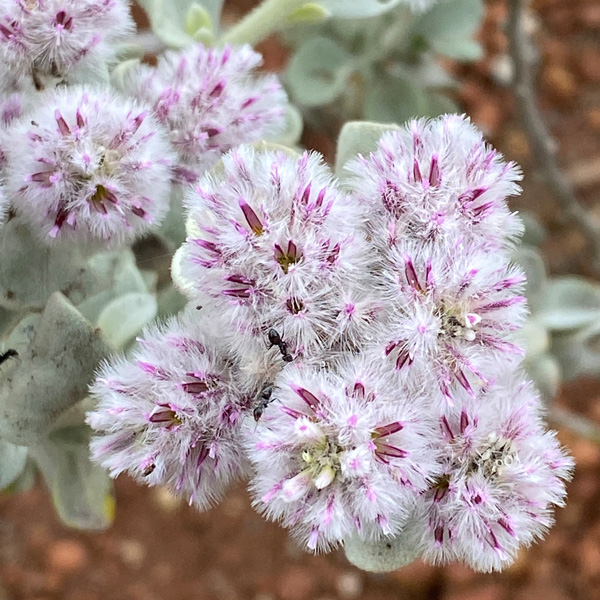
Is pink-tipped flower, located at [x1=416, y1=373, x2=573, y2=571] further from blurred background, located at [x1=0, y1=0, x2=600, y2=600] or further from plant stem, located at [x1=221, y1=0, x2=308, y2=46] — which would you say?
blurred background, located at [x1=0, y1=0, x2=600, y2=600]

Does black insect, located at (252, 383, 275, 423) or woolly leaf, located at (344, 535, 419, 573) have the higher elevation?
black insect, located at (252, 383, 275, 423)

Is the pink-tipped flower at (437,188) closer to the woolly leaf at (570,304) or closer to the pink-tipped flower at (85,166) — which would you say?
the pink-tipped flower at (85,166)

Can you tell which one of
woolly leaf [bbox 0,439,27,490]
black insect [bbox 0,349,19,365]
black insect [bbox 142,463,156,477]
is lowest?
woolly leaf [bbox 0,439,27,490]

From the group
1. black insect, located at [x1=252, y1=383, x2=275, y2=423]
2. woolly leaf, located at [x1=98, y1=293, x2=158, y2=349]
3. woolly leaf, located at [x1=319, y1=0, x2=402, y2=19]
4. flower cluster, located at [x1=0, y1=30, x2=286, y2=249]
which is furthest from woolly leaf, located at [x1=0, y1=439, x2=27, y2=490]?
woolly leaf, located at [x1=319, y1=0, x2=402, y2=19]

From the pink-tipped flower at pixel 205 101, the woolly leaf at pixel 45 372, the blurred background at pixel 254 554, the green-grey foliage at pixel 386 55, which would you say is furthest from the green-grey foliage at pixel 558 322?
the woolly leaf at pixel 45 372

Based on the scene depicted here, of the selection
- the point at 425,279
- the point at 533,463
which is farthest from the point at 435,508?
the point at 425,279

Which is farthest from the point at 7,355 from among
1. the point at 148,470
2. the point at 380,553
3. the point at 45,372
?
the point at 380,553

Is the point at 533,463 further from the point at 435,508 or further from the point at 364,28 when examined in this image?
the point at 364,28
